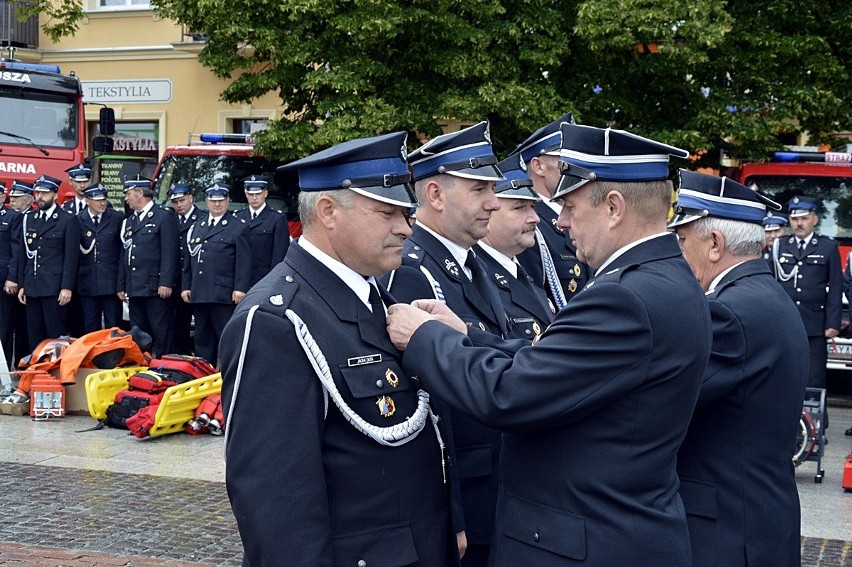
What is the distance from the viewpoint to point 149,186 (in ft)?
46.3

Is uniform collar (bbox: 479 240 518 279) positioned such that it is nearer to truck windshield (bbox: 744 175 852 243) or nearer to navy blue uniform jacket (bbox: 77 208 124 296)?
truck windshield (bbox: 744 175 852 243)

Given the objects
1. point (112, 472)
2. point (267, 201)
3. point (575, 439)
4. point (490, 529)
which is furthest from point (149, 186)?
point (575, 439)

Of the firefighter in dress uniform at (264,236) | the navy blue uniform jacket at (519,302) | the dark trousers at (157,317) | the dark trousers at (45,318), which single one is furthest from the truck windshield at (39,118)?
the navy blue uniform jacket at (519,302)

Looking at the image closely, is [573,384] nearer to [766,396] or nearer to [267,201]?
[766,396]

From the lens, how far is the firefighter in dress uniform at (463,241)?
158 inches

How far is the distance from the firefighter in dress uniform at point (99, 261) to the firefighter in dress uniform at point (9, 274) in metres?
0.80

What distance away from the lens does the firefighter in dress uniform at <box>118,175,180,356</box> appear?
43.1 ft

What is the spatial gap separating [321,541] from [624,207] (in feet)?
3.96

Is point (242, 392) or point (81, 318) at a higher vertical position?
point (242, 392)

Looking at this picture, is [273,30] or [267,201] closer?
[267,201]

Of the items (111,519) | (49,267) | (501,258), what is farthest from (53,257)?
(501,258)

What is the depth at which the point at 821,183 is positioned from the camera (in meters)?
13.6

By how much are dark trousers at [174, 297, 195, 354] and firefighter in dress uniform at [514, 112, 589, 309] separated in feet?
26.9

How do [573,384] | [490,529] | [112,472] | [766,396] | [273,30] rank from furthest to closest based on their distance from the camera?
[273,30] → [112,472] → [490,529] → [766,396] → [573,384]
